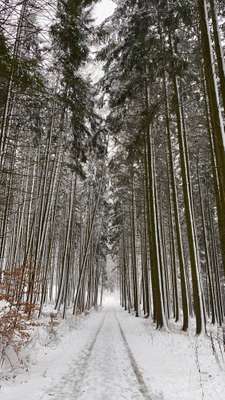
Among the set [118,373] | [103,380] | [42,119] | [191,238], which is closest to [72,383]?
[103,380]

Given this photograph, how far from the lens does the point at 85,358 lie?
778 cm

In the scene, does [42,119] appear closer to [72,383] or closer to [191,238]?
[191,238]

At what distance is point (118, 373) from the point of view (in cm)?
616

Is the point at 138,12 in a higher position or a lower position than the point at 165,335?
higher

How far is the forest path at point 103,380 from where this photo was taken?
477cm

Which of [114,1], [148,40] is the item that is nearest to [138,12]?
[148,40]

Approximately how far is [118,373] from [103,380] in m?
0.63

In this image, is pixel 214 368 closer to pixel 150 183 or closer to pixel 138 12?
pixel 150 183

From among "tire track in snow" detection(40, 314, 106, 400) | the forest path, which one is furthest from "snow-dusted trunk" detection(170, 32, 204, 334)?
"tire track in snow" detection(40, 314, 106, 400)

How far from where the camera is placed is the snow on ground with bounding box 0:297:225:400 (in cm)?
488

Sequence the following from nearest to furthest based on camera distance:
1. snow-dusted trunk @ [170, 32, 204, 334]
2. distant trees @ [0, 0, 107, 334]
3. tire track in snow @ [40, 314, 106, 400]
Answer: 1. tire track in snow @ [40, 314, 106, 400]
2. distant trees @ [0, 0, 107, 334]
3. snow-dusted trunk @ [170, 32, 204, 334]

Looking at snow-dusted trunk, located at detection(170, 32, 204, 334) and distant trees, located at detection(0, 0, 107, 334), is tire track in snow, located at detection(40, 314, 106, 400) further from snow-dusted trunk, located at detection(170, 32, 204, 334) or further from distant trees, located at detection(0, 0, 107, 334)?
snow-dusted trunk, located at detection(170, 32, 204, 334)

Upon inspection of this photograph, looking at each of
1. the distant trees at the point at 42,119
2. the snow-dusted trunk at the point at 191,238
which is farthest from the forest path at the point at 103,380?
the snow-dusted trunk at the point at 191,238

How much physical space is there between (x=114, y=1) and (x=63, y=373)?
14.4 metres
